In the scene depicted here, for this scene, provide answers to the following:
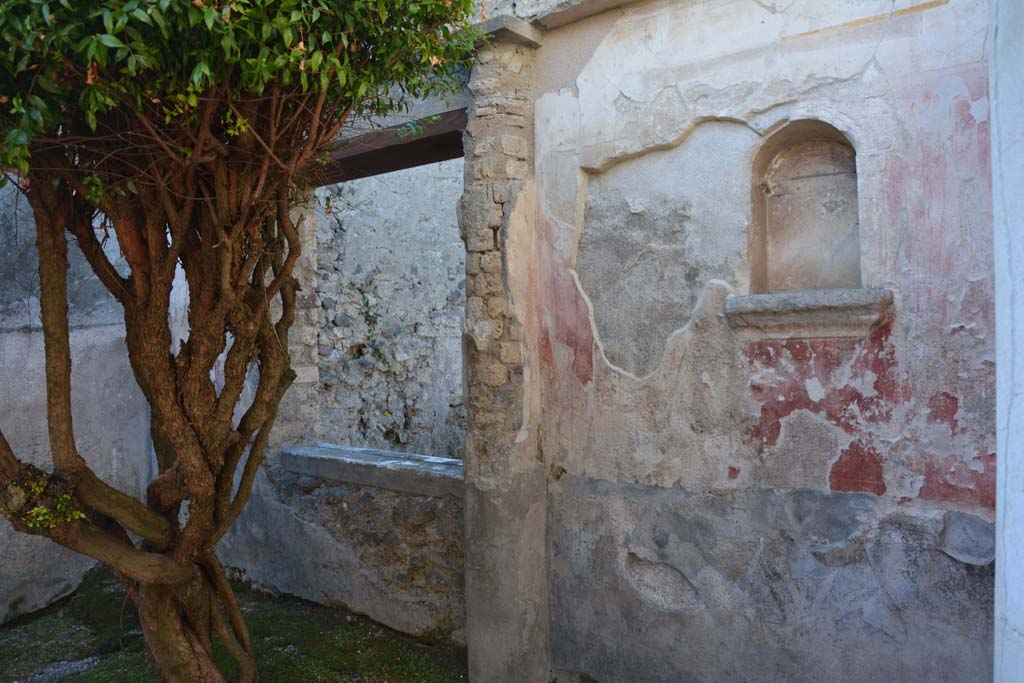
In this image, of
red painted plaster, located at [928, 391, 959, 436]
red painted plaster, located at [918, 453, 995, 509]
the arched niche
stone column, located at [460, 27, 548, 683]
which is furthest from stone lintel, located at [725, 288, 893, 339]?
stone column, located at [460, 27, 548, 683]

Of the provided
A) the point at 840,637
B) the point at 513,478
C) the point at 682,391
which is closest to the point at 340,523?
the point at 513,478

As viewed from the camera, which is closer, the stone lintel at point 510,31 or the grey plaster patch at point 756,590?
the grey plaster patch at point 756,590

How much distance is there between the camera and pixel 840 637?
127 inches

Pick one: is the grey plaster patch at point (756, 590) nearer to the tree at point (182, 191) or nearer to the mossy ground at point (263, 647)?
the mossy ground at point (263, 647)

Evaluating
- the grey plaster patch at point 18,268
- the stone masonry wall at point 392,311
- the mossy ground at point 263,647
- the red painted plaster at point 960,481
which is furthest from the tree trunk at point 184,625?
the stone masonry wall at point 392,311

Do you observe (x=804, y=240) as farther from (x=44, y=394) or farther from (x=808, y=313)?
(x=44, y=394)

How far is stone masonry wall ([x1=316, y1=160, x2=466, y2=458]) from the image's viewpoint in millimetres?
7273

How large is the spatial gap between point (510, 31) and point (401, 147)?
113cm

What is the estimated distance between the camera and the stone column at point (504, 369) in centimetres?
402

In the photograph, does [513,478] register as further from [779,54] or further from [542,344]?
[779,54]

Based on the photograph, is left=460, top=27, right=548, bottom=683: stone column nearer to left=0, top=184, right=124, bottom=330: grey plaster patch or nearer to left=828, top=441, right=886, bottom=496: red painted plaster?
left=828, top=441, right=886, bottom=496: red painted plaster

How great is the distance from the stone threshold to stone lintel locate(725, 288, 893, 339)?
1783 mm

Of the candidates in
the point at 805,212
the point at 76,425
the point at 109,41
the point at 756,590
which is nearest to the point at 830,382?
the point at 805,212

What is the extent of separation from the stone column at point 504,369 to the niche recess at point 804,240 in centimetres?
111
